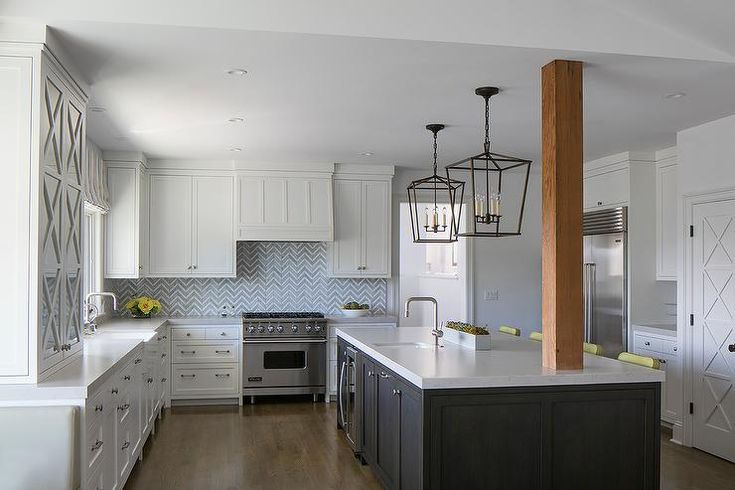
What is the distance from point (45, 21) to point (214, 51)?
2.52 feet

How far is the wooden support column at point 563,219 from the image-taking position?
11.6 ft

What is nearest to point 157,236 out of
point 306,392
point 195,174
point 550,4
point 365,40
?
point 195,174

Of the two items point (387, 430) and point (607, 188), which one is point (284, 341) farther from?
point (607, 188)

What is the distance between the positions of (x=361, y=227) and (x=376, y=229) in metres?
0.16

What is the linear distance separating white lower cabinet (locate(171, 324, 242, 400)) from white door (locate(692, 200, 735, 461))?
13.3 ft

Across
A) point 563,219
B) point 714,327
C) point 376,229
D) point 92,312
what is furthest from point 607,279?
point 92,312

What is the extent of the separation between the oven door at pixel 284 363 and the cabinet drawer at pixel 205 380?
13 centimetres

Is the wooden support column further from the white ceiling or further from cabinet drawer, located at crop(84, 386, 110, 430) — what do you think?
cabinet drawer, located at crop(84, 386, 110, 430)

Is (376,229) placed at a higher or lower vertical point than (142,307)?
higher

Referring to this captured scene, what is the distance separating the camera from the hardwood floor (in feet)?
14.7

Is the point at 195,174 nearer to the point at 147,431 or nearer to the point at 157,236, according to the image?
the point at 157,236

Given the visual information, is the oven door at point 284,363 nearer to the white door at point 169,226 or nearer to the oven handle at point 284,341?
the oven handle at point 284,341

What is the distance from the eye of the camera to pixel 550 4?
135 inches

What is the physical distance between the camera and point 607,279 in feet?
21.6
